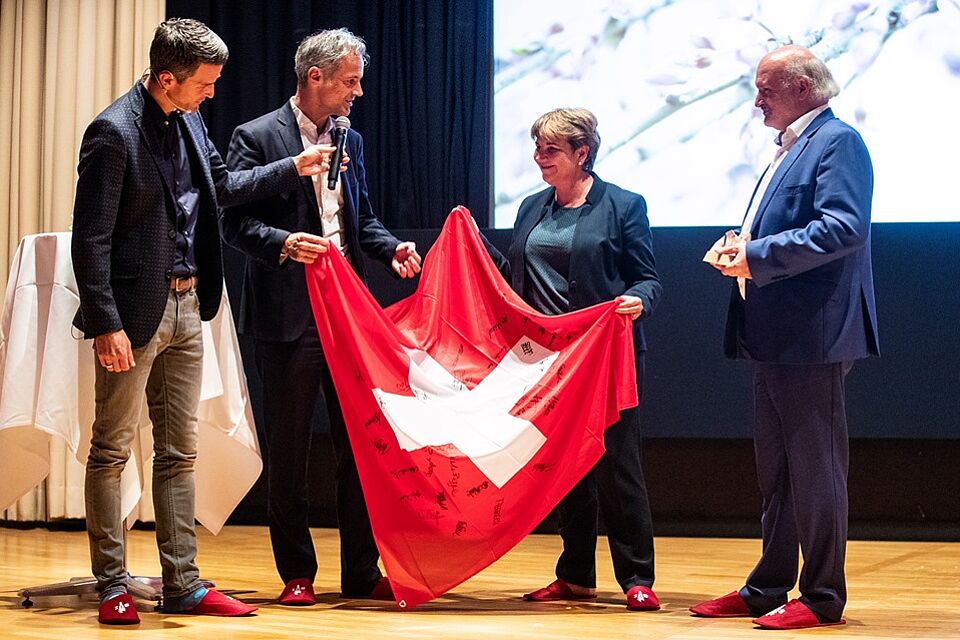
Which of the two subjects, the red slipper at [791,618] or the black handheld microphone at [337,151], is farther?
the black handheld microphone at [337,151]

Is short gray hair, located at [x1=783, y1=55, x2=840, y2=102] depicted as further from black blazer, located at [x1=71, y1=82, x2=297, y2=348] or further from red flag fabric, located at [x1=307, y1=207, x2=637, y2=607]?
black blazer, located at [x1=71, y1=82, x2=297, y2=348]

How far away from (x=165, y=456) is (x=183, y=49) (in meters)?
1.01

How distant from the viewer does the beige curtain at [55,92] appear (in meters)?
5.71

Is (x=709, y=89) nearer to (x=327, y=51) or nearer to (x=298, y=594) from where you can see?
(x=327, y=51)

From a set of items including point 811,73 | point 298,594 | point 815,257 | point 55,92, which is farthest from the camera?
point 55,92

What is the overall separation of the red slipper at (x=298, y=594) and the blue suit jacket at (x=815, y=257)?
4.40 ft

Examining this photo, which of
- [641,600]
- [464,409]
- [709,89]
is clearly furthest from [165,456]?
[709,89]

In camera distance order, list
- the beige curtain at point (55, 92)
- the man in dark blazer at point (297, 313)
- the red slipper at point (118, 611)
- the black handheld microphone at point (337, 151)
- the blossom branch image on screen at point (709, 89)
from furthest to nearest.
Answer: the beige curtain at point (55, 92), the blossom branch image on screen at point (709, 89), the man in dark blazer at point (297, 313), the black handheld microphone at point (337, 151), the red slipper at point (118, 611)

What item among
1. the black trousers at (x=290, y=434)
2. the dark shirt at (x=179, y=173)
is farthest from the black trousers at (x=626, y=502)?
the dark shirt at (x=179, y=173)

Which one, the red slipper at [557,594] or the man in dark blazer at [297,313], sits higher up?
the man in dark blazer at [297,313]

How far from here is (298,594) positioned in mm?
3375

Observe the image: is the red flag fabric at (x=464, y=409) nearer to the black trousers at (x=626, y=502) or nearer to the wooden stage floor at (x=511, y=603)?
the black trousers at (x=626, y=502)

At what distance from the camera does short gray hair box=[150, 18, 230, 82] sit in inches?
118

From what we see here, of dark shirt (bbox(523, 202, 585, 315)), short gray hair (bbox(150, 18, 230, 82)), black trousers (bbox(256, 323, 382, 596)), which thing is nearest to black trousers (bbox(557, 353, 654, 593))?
dark shirt (bbox(523, 202, 585, 315))
